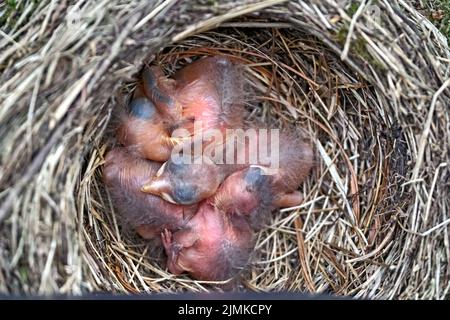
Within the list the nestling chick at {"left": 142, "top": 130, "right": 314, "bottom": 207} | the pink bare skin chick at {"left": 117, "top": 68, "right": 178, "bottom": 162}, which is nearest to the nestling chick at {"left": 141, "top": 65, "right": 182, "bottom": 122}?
the pink bare skin chick at {"left": 117, "top": 68, "right": 178, "bottom": 162}

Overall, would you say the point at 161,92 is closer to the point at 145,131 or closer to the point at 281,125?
the point at 145,131

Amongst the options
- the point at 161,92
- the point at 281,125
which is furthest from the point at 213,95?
the point at 281,125

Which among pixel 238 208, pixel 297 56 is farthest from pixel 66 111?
pixel 297 56

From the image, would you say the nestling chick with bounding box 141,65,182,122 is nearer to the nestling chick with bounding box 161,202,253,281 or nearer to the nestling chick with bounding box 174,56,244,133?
the nestling chick with bounding box 174,56,244,133

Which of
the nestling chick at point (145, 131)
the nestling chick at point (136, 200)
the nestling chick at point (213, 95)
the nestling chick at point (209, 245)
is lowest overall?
the nestling chick at point (209, 245)

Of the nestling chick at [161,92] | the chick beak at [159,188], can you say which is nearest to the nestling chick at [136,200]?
the chick beak at [159,188]

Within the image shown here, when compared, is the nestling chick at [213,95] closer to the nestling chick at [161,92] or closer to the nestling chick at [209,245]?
the nestling chick at [161,92]

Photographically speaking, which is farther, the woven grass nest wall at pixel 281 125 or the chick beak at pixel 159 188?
the chick beak at pixel 159 188
